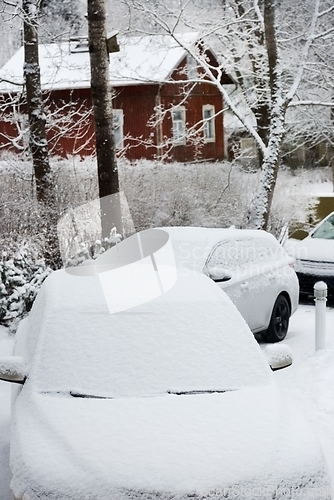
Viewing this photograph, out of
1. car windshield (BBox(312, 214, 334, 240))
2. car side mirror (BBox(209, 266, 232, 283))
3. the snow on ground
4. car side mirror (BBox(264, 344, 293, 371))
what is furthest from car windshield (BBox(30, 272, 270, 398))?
car windshield (BBox(312, 214, 334, 240))

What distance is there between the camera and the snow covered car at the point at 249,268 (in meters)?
8.14

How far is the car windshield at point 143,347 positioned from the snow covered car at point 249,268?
3039 millimetres

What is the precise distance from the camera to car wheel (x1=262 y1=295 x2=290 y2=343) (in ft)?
29.6

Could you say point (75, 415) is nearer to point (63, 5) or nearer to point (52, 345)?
point (52, 345)

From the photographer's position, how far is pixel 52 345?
426cm

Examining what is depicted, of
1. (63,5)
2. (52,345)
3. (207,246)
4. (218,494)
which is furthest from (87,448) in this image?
(63,5)

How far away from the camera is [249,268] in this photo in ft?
28.6

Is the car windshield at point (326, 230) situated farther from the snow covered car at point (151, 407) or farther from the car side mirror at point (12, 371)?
the car side mirror at point (12, 371)

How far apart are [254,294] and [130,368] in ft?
15.1

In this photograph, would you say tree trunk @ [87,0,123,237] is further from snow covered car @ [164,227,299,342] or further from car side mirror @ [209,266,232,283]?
car side mirror @ [209,266,232,283]

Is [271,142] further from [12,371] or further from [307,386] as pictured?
[12,371]

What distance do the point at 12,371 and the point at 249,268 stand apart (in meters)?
5.00

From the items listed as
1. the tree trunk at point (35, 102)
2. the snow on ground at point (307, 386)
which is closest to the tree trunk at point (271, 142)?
the tree trunk at point (35, 102)

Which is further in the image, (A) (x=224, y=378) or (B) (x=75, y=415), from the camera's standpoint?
(A) (x=224, y=378)
